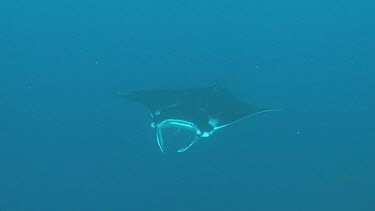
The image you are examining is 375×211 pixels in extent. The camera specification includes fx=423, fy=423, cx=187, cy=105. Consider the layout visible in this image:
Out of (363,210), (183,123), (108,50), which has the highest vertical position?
(108,50)

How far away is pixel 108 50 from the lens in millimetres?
6070

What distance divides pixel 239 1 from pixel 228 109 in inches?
103

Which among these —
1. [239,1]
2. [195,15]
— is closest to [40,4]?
[195,15]

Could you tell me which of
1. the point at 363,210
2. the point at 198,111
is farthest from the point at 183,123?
the point at 363,210

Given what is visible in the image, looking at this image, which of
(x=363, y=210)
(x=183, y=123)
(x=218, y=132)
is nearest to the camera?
(x=183, y=123)

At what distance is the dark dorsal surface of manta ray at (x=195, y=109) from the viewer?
394 cm

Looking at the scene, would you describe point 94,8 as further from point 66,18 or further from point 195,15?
point 195,15

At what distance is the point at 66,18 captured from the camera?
20.0 feet

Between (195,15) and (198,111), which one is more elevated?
(195,15)

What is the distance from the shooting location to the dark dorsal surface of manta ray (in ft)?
12.9

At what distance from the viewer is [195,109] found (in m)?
4.04

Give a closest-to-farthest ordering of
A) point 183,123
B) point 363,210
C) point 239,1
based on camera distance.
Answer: point 183,123, point 239,1, point 363,210

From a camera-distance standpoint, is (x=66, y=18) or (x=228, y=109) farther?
(x=66, y=18)

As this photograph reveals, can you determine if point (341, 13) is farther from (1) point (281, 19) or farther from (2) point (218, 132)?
(2) point (218, 132)
